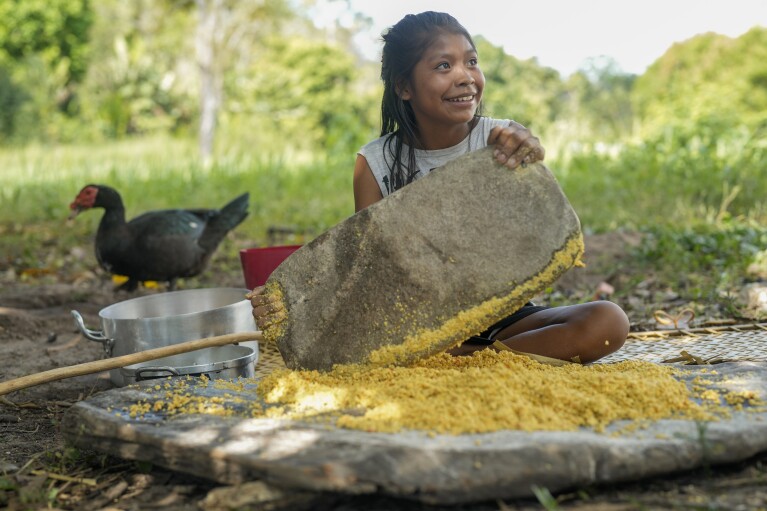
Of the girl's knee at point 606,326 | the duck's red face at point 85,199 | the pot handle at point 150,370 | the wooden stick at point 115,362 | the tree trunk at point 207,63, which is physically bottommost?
the pot handle at point 150,370

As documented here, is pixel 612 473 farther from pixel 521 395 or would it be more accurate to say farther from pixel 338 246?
pixel 338 246

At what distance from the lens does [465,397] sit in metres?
1.89

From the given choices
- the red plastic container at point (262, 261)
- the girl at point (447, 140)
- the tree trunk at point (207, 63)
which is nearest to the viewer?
the girl at point (447, 140)

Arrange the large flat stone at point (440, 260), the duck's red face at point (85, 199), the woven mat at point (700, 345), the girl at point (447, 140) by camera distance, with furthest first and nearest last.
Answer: the duck's red face at point (85, 199), the woven mat at point (700, 345), the girl at point (447, 140), the large flat stone at point (440, 260)

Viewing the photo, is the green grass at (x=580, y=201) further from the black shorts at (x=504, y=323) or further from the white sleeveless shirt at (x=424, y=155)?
the white sleeveless shirt at (x=424, y=155)

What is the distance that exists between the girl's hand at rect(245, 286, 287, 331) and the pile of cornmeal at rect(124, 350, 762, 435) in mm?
202

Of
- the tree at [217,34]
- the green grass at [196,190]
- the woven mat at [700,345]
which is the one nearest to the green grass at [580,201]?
the green grass at [196,190]

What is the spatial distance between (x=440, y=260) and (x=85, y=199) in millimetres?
3106

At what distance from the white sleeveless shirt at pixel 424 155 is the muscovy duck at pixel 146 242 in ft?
5.88

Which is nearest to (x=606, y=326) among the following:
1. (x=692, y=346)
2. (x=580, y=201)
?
(x=692, y=346)

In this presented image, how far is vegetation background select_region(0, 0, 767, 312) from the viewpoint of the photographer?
20.3ft

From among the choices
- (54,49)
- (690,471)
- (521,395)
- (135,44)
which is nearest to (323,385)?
(521,395)

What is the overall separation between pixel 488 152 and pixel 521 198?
0.59 feet

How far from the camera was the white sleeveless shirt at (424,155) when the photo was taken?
2.98m
